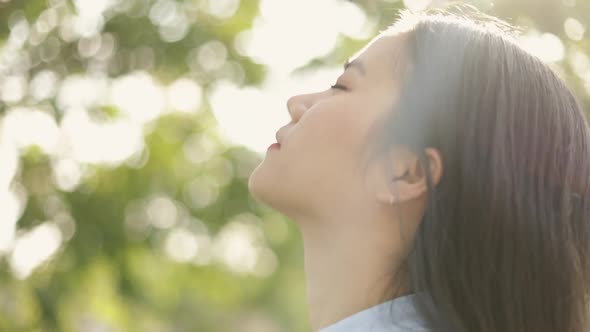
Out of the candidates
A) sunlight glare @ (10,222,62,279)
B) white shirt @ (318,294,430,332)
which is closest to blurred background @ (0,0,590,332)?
sunlight glare @ (10,222,62,279)

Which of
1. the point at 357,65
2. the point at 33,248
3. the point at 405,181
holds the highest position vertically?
the point at 357,65

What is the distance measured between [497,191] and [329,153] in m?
0.36

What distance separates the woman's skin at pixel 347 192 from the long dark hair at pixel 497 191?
5cm

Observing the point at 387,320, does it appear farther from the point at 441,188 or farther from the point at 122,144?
the point at 122,144

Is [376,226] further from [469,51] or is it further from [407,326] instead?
[469,51]

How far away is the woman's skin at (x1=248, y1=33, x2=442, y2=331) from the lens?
2.15 m

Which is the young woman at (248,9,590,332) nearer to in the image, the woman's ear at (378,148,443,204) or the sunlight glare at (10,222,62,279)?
the woman's ear at (378,148,443,204)

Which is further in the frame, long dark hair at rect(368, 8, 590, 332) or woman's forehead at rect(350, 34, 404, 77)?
woman's forehead at rect(350, 34, 404, 77)

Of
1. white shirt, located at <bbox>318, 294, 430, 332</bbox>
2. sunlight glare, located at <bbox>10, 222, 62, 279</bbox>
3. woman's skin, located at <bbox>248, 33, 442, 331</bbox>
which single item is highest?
woman's skin, located at <bbox>248, 33, 442, 331</bbox>

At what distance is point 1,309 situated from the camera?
5.16 meters

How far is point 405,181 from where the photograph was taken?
216cm

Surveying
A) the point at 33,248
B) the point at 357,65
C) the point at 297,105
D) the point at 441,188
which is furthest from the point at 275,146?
the point at 33,248

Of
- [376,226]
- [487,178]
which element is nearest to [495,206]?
[487,178]

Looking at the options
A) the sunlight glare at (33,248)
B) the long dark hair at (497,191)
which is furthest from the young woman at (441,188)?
the sunlight glare at (33,248)
